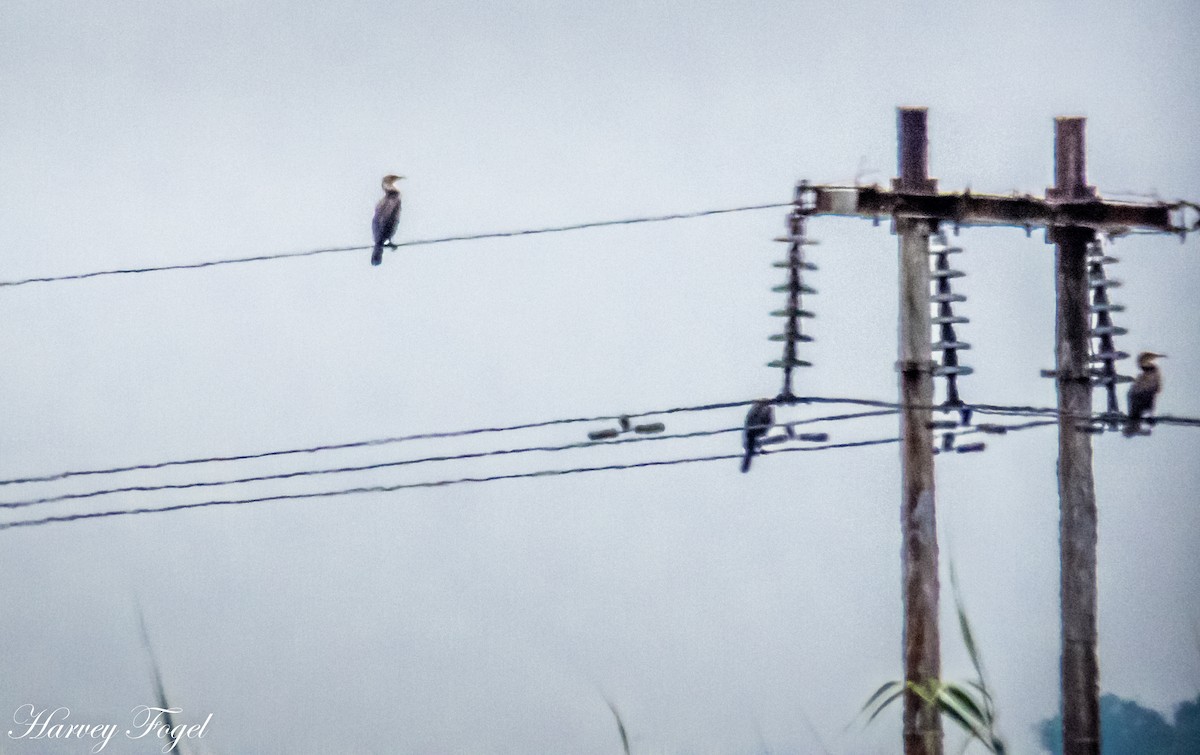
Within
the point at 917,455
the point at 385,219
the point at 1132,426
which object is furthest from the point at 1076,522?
the point at 385,219

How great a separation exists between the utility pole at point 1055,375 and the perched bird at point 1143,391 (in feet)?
1.18

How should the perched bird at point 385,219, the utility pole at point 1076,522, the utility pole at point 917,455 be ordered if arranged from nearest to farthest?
the utility pole at point 917,455 < the utility pole at point 1076,522 < the perched bird at point 385,219

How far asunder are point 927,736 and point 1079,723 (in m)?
1.14

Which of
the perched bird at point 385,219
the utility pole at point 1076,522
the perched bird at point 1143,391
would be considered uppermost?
the perched bird at point 385,219

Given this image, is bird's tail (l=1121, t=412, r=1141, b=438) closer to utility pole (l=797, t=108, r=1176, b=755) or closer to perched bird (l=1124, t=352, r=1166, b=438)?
perched bird (l=1124, t=352, r=1166, b=438)

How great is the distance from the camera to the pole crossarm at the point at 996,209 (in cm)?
1098

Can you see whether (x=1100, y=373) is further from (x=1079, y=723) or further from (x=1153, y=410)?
(x=1079, y=723)

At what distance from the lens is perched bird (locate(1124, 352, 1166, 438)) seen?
37.5ft

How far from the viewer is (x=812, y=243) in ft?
38.2

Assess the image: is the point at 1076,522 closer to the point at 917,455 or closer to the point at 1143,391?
the point at 917,455

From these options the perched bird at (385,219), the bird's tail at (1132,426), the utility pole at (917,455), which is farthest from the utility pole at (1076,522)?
the perched bird at (385,219)

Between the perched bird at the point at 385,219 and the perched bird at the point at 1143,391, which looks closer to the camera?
the perched bird at the point at 1143,391

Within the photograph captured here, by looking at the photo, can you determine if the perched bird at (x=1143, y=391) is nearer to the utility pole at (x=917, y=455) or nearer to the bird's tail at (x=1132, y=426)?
the bird's tail at (x=1132, y=426)

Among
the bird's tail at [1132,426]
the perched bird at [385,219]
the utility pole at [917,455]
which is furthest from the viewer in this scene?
the perched bird at [385,219]
